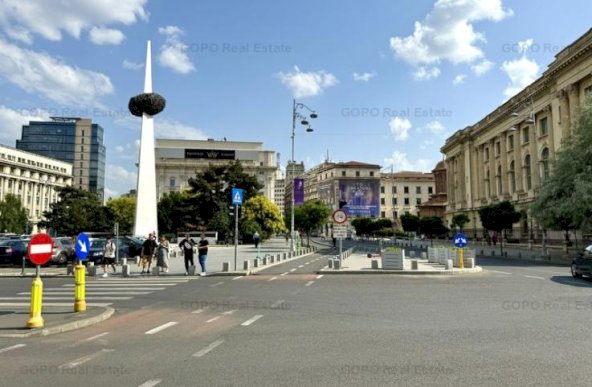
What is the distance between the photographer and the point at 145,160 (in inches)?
1626

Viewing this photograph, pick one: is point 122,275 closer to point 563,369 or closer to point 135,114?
point 563,369

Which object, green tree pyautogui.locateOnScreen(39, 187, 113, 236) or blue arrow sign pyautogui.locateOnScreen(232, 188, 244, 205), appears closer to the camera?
blue arrow sign pyautogui.locateOnScreen(232, 188, 244, 205)

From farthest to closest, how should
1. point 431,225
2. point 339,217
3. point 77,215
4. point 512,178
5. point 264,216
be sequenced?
1. point 77,215
2. point 431,225
3. point 264,216
4. point 512,178
5. point 339,217

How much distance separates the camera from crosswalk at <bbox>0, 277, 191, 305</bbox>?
1410 cm

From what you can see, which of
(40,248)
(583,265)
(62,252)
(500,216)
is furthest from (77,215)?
(583,265)

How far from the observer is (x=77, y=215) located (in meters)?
69.1

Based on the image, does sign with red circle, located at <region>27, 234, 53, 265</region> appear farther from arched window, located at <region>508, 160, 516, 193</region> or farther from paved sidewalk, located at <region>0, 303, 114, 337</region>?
arched window, located at <region>508, 160, 516, 193</region>

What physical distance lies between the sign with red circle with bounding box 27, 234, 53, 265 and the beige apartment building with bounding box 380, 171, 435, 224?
420 feet

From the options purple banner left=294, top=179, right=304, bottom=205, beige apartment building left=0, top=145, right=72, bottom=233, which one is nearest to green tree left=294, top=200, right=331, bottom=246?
purple banner left=294, top=179, right=304, bottom=205

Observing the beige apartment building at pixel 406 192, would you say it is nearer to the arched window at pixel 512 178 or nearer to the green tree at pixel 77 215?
the arched window at pixel 512 178

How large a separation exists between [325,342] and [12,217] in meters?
89.9

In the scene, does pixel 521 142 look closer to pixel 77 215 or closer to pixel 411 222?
pixel 411 222

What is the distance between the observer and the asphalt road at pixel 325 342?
6.04 metres

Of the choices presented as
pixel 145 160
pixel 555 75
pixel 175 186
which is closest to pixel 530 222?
pixel 555 75
